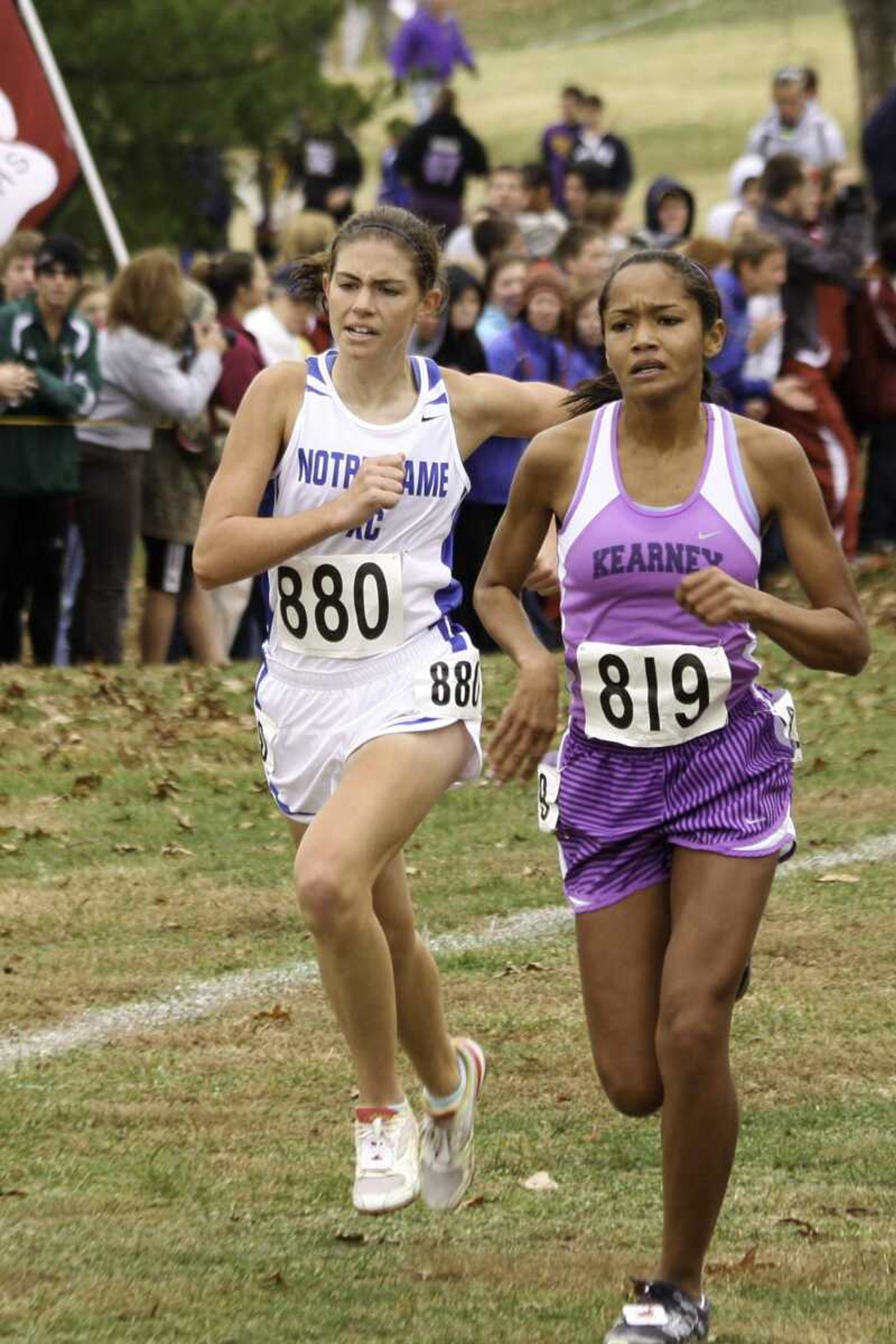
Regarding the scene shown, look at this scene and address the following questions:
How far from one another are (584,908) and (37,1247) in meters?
1.45

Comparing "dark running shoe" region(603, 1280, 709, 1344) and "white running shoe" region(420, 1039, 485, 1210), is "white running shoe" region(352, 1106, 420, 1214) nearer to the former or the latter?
"white running shoe" region(420, 1039, 485, 1210)

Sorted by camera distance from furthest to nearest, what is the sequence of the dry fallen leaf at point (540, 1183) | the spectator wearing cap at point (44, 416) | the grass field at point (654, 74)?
the grass field at point (654, 74), the spectator wearing cap at point (44, 416), the dry fallen leaf at point (540, 1183)

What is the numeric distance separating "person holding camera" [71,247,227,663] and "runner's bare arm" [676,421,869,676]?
7284mm

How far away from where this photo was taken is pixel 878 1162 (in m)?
6.08

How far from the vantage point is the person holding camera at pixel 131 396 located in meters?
12.1

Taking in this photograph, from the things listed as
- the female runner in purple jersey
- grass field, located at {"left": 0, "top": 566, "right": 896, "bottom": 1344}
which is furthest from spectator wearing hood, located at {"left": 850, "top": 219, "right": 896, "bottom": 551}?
the female runner in purple jersey

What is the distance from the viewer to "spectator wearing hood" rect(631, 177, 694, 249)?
1769 centimetres

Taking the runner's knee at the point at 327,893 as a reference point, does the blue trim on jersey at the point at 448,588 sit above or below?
above

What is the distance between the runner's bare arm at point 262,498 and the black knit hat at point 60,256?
20.1 ft

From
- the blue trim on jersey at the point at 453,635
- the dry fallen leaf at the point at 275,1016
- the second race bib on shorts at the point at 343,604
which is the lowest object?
the dry fallen leaf at the point at 275,1016

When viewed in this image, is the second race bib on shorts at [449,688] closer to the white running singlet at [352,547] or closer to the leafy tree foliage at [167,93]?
the white running singlet at [352,547]

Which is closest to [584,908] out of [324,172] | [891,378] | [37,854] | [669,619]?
[669,619]

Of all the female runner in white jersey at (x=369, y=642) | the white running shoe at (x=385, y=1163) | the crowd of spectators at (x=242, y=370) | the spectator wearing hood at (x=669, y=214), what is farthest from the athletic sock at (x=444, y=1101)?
the spectator wearing hood at (x=669, y=214)

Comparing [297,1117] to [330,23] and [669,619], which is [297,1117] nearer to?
[669,619]
